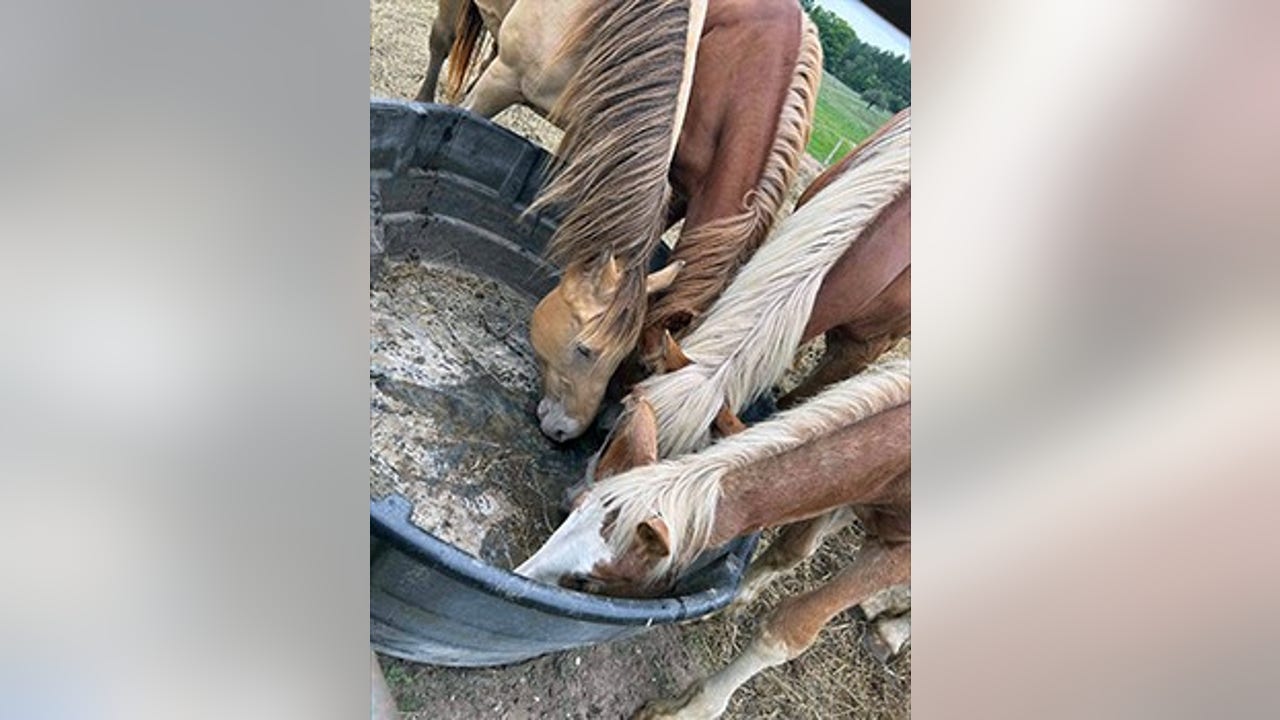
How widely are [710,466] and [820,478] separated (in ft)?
0.45

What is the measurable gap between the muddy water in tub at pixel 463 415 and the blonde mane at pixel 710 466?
3.5 inches

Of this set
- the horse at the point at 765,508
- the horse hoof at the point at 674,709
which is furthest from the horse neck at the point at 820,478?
the horse hoof at the point at 674,709

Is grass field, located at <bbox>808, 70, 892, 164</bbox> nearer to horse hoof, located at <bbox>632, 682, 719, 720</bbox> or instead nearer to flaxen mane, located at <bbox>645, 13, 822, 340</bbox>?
flaxen mane, located at <bbox>645, 13, 822, 340</bbox>

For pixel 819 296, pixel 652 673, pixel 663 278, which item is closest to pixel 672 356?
pixel 663 278

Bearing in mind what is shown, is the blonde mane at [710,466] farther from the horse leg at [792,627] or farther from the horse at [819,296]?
the horse leg at [792,627]

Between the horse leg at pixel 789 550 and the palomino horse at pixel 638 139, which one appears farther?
the horse leg at pixel 789 550

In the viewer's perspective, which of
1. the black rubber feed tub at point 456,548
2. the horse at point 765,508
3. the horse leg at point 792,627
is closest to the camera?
the black rubber feed tub at point 456,548

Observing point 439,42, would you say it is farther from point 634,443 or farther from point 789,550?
point 789,550

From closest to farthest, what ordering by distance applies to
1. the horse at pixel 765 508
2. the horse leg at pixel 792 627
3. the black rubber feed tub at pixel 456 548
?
the black rubber feed tub at pixel 456 548 → the horse at pixel 765 508 → the horse leg at pixel 792 627

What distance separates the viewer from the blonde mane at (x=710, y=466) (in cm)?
80

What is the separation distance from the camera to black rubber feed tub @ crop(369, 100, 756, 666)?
689 mm

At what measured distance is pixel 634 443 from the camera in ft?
2.70

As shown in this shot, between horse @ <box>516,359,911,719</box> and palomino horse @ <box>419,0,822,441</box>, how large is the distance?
123 mm
